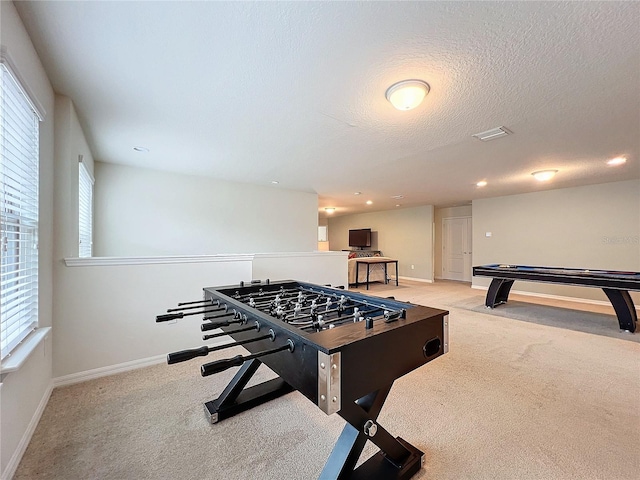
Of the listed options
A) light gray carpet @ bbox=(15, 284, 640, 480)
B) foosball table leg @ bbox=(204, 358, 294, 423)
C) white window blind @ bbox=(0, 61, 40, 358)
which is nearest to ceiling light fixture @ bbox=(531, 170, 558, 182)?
light gray carpet @ bbox=(15, 284, 640, 480)

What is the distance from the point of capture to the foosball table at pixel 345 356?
0.94 m

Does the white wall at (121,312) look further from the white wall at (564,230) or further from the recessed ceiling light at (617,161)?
the white wall at (564,230)

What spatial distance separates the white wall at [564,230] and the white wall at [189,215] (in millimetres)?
4444

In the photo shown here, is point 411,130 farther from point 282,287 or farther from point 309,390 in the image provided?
point 309,390

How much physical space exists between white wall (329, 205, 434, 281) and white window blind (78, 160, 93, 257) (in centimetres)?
740

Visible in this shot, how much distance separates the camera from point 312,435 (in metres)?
1.67

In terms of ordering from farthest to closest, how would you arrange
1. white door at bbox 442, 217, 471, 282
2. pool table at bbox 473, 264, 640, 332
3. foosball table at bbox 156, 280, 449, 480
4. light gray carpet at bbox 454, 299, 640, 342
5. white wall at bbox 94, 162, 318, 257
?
white door at bbox 442, 217, 471, 282
white wall at bbox 94, 162, 318, 257
light gray carpet at bbox 454, 299, 640, 342
pool table at bbox 473, 264, 640, 332
foosball table at bbox 156, 280, 449, 480

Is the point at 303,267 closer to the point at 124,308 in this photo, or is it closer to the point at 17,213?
the point at 124,308

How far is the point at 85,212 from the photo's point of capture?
3283 mm

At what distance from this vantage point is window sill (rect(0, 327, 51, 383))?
128 cm

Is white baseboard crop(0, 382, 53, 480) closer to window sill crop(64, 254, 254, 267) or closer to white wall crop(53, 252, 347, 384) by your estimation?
white wall crop(53, 252, 347, 384)

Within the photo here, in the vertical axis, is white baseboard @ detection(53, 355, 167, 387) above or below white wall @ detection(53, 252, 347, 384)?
below

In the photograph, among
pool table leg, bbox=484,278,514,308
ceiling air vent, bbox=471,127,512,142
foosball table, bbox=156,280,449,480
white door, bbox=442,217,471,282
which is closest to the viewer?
foosball table, bbox=156,280,449,480

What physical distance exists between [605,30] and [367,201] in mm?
5770
